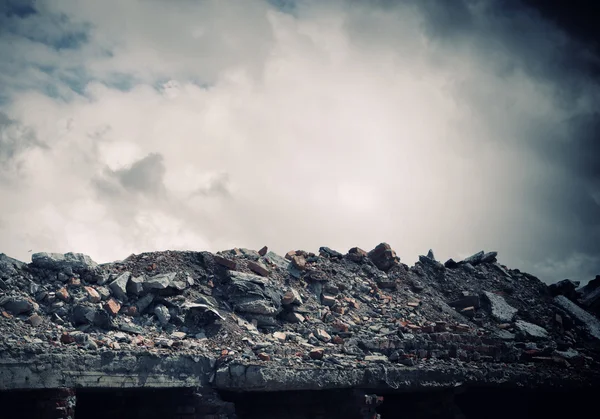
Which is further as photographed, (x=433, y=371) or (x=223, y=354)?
(x=433, y=371)

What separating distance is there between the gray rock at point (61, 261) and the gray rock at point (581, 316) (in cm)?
1173

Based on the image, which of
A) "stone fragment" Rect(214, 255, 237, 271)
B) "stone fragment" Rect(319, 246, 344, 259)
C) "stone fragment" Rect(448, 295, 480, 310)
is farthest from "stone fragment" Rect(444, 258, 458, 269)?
"stone fragment" Rect(214, 255, 237, 271)

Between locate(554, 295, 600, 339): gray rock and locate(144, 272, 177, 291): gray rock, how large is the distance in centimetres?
1045

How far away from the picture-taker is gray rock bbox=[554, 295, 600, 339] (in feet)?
46.1

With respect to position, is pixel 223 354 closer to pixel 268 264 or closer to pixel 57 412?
pixel 57 412

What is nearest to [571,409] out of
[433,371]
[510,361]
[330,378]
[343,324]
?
[510,361]

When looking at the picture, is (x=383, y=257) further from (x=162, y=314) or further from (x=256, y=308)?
(x=162, y=314)

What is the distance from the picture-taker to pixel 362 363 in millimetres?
8758

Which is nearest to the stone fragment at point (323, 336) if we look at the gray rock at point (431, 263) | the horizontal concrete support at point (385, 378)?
the horizontal concrete support at point (385, 378)

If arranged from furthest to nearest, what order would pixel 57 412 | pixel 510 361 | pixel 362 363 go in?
pixel 510 361, pixel 362 363, pixel 57 412

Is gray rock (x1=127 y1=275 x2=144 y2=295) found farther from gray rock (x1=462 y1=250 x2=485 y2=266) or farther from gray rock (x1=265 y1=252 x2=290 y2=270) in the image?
gray rock (x1=462 y1=250 x2=485 y2=266)

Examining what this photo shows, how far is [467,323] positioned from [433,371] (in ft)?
11.5

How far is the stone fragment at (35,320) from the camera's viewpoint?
7613 mm

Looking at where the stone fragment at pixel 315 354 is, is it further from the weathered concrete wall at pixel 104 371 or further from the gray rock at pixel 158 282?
the gray rock at pixel 158 282
